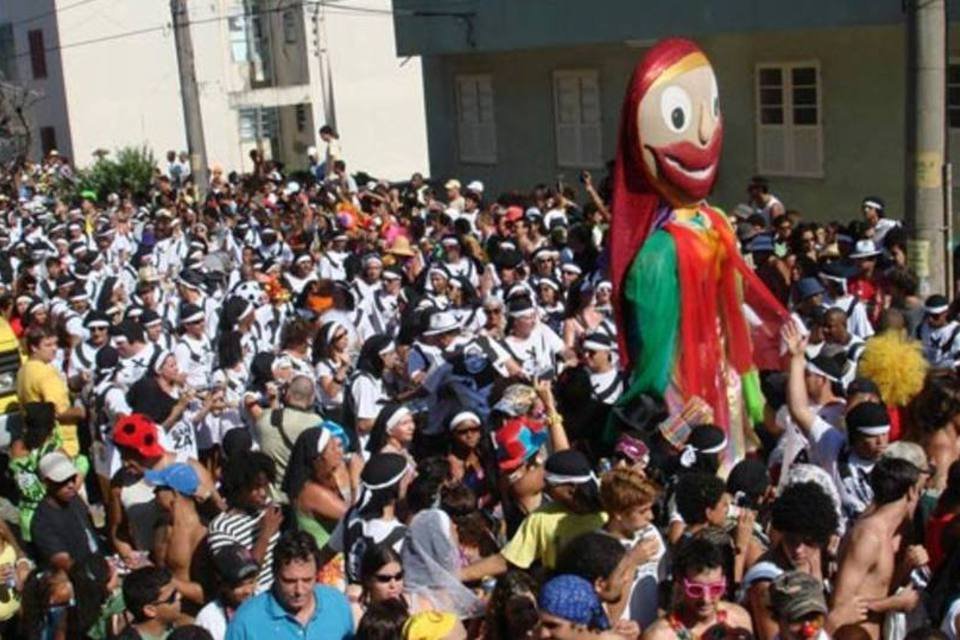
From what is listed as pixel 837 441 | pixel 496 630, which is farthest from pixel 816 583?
pixel 837 441

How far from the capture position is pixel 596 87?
70.0 feet

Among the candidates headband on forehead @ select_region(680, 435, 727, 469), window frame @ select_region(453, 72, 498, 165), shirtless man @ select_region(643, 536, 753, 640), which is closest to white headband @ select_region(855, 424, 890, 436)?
headband on forehead @ select_region(680, 435, 727, 469)

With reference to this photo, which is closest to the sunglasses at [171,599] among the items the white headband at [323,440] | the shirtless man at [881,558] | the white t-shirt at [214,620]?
the white t-shirt at [214,620]

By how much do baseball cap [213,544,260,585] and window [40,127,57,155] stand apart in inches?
1299

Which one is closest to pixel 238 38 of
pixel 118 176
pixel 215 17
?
pixel 215 17

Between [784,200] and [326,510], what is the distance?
13.0 m

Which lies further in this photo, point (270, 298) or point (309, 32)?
point (309, 32)

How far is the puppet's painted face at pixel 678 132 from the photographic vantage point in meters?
7.71

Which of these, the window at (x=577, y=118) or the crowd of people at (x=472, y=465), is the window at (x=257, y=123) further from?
the crowd of people at (x=472, y=465)

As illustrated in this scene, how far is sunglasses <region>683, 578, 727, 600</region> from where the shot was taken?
4.76m

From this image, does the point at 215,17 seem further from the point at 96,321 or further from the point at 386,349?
the point at 386,349

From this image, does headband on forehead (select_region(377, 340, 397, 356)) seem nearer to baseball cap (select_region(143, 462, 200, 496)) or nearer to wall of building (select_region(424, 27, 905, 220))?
baseball cap (select_region(143, 462, 200, 496))

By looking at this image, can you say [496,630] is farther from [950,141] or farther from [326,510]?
[950,141]

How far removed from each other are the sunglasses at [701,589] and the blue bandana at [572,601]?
0.32 m
